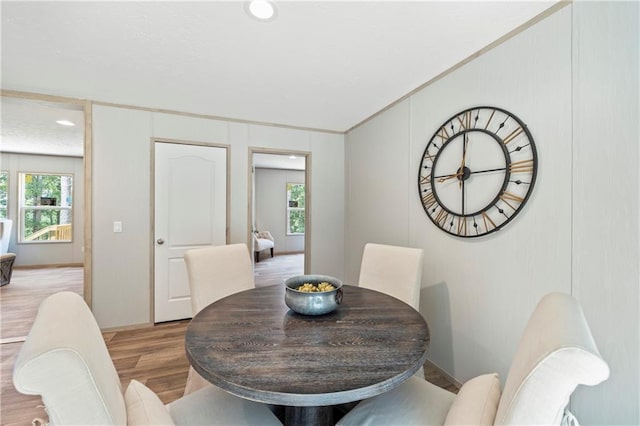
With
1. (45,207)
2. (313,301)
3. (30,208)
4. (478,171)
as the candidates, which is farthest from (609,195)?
(30,208)

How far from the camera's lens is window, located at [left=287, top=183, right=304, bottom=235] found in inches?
307

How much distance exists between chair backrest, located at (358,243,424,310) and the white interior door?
6.41ft

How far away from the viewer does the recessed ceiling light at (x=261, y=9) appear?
1444 millimetres

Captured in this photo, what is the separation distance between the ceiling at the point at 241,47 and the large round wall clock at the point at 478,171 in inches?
21.0

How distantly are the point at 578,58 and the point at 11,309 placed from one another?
5.86 metres

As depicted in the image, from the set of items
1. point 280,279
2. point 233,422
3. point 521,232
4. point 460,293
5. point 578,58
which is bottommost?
point 280,279

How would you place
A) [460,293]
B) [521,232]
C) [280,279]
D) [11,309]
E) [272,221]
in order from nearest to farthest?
[521,232], [460,293], [11,309], [280,279], [272,221]

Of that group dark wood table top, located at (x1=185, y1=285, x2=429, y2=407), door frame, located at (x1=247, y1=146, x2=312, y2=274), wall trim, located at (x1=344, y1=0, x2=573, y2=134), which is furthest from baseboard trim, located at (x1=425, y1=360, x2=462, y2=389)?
wall trim, located at (x1=344, y1=0, x2=573, y2=134)

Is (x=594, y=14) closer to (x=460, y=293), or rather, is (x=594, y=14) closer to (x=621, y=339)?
(x=621, y=339)

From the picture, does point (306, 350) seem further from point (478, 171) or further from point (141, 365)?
point (141, 365)

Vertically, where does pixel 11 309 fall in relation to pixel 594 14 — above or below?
below

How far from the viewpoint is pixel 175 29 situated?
1660 mm

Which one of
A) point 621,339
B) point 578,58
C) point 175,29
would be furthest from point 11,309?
point 578,58

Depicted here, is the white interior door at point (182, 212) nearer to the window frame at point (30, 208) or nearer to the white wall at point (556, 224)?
the white wall at point (556, 224)
